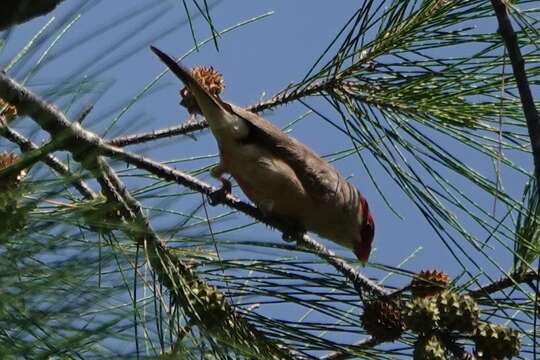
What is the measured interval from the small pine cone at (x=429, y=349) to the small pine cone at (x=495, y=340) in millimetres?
91

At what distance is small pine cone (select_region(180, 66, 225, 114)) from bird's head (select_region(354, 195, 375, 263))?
0.85m

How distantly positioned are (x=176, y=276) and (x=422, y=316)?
0.48 meters


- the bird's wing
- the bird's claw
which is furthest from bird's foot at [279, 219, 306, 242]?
the bird's wing

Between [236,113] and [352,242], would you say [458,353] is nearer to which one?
[236,113]

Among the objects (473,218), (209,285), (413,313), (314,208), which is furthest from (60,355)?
(314,208)

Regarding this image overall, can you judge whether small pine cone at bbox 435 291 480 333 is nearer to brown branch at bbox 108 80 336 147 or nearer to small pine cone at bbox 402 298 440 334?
small pine cone at bbox 402 298 440 334

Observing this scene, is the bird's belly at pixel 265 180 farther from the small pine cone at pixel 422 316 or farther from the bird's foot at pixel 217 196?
the small pine cone at pixel 422 316

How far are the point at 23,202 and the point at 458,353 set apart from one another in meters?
1.07

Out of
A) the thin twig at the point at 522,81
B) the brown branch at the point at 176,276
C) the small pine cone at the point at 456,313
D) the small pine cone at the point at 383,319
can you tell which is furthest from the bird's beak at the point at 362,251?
the thin twig at the point at 522,81

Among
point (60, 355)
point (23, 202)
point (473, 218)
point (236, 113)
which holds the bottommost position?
point (60, 355)

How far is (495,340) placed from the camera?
2.07 metres

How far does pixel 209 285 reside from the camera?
6.44 feet

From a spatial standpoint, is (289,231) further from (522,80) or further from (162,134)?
(522,80)

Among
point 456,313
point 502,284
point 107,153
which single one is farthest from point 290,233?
point 107,153
